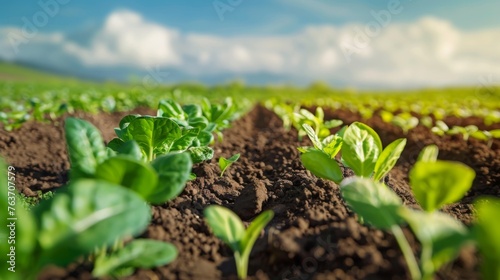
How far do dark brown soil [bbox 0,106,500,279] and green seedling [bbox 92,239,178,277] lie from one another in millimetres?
67

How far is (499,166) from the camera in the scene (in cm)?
418

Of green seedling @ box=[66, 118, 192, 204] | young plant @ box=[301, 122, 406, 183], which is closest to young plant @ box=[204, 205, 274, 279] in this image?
green seedling @ box=[66, 118, 192, 204]

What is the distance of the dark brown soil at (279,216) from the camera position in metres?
1.48

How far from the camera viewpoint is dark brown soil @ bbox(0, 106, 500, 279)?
1477 mm

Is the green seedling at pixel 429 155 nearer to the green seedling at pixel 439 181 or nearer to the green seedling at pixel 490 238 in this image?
the green seedling at pixel 439 181

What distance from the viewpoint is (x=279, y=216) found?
7.75ft

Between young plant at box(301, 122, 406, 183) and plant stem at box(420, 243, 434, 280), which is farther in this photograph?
young plant at box(301, 122, 406, 183)

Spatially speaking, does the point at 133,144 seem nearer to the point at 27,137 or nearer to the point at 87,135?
the point at 87,135

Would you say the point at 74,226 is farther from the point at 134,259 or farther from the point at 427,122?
the point at 427,122

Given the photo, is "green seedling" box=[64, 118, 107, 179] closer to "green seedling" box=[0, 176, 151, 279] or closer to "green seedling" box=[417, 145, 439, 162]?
"green seedling" box=[0, 176, 151, 279]

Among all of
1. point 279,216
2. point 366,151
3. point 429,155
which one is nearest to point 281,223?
point 279,216

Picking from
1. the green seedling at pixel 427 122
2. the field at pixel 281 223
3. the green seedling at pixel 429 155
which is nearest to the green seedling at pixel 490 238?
the field at pixel 281 223

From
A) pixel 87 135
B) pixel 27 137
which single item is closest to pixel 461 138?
pixel 87 135

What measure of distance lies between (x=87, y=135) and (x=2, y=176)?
0.50 m
